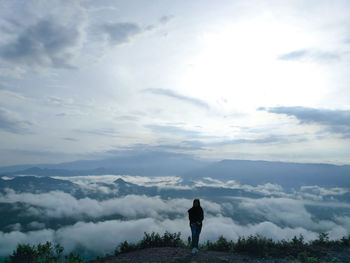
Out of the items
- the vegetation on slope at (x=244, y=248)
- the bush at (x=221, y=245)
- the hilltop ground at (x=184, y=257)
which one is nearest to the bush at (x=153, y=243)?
the vegetation on slope at (x=244, y=248)

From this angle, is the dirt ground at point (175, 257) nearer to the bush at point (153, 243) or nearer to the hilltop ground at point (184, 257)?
the hilltop ground at point (184, 257)

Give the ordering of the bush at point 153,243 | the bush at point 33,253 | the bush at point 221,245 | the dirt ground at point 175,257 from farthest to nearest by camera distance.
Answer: the bush at point 153,243 → the bush at point 221,245 → the bush at point 33,253 → the dirt ground at point 175,257

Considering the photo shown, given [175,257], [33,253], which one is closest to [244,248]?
[175,257]

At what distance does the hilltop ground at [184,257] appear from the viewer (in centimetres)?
1066

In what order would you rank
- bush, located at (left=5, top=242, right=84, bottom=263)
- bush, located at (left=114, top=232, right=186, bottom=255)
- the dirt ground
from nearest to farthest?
1. the dirt ground
2. bush, located at (left=5, top=242, right=84, bottom=263)
3. bush, located at (left=114, top=232, right=186, bottom=255)

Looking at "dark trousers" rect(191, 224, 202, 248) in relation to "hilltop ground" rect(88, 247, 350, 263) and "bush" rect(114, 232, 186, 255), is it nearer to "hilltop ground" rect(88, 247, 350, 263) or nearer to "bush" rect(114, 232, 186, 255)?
"hilltop ground" rect(88, 247, 350, 263)

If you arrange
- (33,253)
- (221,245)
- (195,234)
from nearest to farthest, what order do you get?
(33,253), (195,234), (221,245)

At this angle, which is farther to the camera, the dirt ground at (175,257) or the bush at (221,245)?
the bush at (221,245)

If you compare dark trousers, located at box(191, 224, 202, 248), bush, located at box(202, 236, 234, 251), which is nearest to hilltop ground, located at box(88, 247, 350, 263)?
dark trousers, located at box(191, 224, 202, 248)

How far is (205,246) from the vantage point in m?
13.9

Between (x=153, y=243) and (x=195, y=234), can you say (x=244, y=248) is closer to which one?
(x=195, y=234)

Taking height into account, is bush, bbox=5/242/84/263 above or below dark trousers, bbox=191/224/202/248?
below

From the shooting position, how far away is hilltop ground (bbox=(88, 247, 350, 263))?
420 inches

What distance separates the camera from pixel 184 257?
35.8ft
